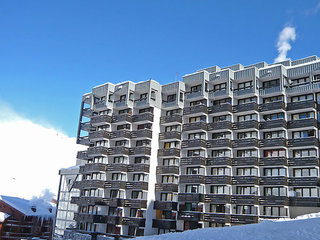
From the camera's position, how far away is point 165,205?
187 feet

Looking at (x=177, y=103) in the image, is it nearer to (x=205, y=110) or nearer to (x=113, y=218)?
(x=205, y=110)

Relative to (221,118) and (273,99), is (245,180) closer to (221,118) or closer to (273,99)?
(221,118)

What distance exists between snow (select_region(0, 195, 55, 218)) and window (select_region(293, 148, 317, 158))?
222 feet

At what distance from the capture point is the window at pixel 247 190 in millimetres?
50216

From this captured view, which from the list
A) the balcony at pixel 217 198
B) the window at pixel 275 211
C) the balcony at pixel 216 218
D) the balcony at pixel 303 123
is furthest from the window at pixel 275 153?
the balcony at pixel 216 218

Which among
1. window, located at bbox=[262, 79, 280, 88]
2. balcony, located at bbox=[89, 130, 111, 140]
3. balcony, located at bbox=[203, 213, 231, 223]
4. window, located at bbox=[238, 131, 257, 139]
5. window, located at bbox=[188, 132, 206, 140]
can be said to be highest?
window, located at bbox=[262, 79, 280, 88]

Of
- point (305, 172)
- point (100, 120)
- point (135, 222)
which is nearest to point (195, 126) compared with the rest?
point (305, 172)

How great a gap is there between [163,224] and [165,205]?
2.93 metres

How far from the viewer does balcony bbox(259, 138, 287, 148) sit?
49219mm

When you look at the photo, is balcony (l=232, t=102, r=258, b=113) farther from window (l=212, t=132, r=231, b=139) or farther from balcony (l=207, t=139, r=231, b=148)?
balcony (l=207, t=139, r=231, b=148)

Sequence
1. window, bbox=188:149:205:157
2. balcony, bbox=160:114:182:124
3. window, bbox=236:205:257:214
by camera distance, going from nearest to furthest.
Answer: window, bbox=236:205:257:214, window, bbox=188:149:205:157, balcony, bbox=160:114:182:124

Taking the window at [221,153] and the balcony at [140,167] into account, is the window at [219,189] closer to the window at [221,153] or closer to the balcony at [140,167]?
the window at [221,153]

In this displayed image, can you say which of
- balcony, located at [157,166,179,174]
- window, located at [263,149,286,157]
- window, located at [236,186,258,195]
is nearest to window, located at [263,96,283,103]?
window, located at [263,149,286,157]

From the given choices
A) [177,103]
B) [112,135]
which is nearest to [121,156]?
[112,135]
